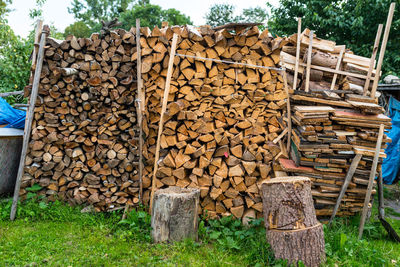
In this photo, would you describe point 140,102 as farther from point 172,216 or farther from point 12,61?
point 12,61

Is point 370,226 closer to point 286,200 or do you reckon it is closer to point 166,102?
point 286,200

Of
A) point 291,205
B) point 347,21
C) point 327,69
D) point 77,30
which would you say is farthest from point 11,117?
point 77,30

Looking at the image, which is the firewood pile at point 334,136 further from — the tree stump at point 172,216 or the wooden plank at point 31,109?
the wooden plank at point 31,109

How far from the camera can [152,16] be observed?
78.2 feet

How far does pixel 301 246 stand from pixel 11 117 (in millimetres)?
4567

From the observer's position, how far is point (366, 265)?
2.90 meters

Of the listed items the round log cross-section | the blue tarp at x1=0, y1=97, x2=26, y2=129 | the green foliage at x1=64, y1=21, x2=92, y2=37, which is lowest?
the round log cross-section

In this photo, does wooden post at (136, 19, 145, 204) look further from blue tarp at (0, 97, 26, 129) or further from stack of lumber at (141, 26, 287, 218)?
blue tarp at (0, 97, 26, 129)

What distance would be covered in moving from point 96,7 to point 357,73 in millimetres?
31916

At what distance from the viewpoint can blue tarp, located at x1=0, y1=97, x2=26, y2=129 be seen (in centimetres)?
443

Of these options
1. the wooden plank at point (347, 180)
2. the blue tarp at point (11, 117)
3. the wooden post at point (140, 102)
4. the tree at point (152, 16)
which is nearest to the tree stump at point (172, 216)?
the wooden post at point (140, 102)

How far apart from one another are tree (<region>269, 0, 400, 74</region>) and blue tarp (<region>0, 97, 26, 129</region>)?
7.87 metres

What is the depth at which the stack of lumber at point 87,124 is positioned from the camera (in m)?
3.84

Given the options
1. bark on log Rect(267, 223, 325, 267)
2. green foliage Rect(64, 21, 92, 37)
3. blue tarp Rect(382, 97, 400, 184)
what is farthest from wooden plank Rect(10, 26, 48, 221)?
green foliage Rect(64, 21, 92, 37)
